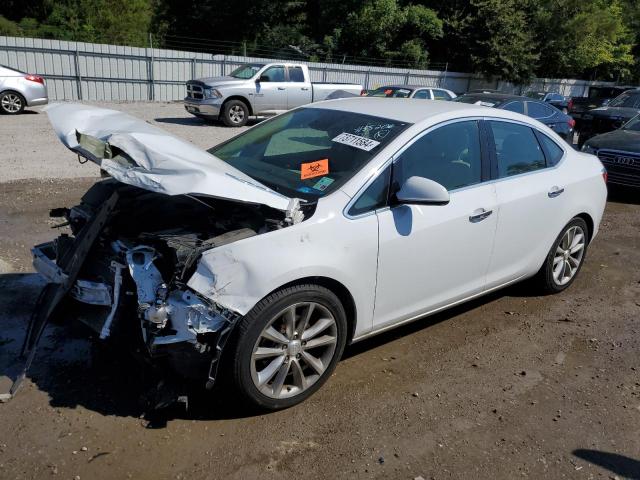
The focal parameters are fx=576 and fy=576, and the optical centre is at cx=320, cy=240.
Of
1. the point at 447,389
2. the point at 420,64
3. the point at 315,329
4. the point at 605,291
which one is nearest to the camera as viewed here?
the point at 315,329

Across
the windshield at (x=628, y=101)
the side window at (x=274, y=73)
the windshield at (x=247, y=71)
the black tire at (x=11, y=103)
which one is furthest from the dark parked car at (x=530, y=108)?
the black tire at (x=11, y=103)

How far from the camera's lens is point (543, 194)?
457 centimetres

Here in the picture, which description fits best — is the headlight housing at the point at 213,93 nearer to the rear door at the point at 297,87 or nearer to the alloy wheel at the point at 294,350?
the rear door at the point at 297,87

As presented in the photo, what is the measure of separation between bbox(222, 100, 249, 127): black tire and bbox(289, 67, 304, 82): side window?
6.08ft

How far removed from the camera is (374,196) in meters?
3.54

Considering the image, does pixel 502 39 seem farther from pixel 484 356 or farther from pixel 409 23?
pixel 484 356

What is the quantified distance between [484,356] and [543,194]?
4.56 ft

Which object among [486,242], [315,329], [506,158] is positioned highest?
[506,158]

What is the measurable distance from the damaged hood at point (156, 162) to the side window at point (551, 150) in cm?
261

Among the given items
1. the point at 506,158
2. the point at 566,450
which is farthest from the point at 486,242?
the point at 566,450

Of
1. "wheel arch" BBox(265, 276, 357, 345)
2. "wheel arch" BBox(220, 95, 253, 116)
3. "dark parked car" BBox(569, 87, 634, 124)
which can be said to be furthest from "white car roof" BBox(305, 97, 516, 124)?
"dark parked car" BBox(569, 87, 634, 124)

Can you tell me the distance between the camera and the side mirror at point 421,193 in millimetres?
3471

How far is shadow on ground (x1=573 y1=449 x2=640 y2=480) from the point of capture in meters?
3.04

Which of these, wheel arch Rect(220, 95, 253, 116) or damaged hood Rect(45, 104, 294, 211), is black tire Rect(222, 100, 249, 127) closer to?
wheel arch Rect(220, 95, 253, 116)
